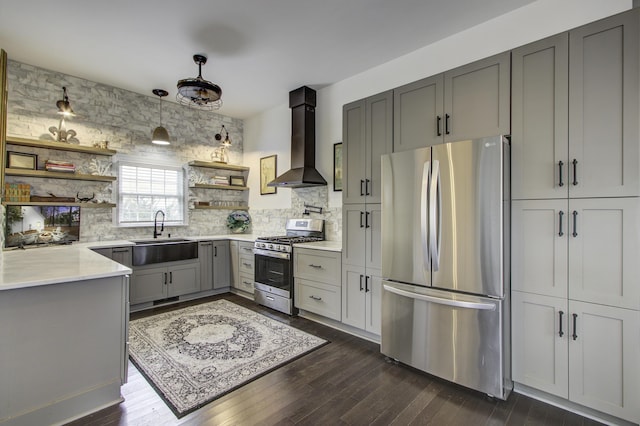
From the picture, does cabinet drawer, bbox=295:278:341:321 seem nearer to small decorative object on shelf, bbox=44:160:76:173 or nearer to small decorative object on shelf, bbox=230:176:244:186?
small decorative object on shelf, bbox=230:176:244:186

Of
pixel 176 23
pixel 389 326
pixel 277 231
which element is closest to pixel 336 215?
pixel 277 231

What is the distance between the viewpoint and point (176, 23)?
289cm

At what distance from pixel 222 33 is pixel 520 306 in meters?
3.61

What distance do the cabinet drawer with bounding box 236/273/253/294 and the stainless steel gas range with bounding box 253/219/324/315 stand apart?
0.25 meters

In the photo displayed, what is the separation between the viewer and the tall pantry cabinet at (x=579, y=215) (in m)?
1.83

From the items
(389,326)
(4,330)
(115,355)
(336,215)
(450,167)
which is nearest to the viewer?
(4,330)

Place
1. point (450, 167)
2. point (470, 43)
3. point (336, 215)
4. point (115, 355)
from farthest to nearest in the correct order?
point (336, 215)
point (470, 43)
point (450, 167)
point (115, 355)

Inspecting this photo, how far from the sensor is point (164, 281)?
14.0ft

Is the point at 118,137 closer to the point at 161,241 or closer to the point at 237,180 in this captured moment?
the point at 161,241

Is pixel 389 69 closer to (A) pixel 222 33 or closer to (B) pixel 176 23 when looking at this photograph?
(A) pixel 222 33

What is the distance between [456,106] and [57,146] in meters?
4.64

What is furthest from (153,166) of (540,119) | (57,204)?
(540,119)

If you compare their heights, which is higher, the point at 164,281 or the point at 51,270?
the point at 51,270

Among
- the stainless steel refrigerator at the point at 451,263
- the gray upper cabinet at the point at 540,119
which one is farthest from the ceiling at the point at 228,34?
the stainless steel refrigerator at the point at 451,263
